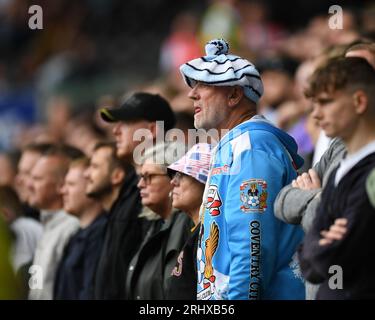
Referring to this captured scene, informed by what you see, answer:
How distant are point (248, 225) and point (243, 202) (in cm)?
13

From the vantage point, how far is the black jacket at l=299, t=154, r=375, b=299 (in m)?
6.01

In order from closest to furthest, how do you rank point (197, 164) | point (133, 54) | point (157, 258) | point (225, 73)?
1. point (225, 73)
2. point (197, 164)
3. point (157, 258)
4. point (133, 54)

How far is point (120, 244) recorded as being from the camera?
32.6 feet

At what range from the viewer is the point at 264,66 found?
1354 centimetres

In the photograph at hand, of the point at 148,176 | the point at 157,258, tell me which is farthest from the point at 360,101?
the point at 148,176

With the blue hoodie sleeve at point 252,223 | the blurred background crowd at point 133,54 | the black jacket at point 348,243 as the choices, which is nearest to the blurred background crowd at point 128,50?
the blurred background crowd at point 133,54

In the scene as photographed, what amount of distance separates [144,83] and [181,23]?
3.79 ft

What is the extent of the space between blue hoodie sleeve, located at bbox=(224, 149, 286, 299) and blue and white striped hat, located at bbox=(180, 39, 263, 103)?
21.7 inches

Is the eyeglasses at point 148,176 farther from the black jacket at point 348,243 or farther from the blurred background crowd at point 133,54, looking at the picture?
the black jacket at point 348,243

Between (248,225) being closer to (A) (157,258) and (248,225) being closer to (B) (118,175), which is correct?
(A) (157,258)

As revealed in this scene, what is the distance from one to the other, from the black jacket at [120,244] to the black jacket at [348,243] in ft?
11.7

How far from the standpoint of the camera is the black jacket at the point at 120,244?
32.4 feet
